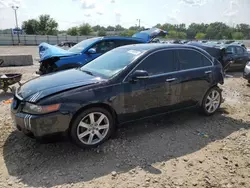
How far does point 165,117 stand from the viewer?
5.03m

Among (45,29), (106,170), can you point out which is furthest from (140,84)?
(45,29)

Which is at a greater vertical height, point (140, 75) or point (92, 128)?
point (140, 75)

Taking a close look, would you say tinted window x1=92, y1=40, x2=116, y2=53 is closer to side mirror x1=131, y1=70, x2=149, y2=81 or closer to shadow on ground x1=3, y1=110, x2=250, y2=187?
shadow on ground x1=3, y1=110, x2=250, y2=187

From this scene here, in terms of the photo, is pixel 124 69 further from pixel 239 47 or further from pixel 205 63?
pixel 239 47

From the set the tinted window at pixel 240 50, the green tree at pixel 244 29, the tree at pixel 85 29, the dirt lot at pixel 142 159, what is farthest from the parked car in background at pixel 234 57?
the green tree at pixel 244 29

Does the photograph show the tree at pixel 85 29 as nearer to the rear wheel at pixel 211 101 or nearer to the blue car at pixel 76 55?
the blue car at pixel 76 55

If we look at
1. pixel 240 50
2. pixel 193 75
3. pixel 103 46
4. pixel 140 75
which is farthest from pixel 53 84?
pixel 240 50

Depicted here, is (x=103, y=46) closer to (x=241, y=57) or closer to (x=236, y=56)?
(x=236, y=56)

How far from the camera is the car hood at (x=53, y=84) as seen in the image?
340 centimetres

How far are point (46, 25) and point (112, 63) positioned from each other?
224ft

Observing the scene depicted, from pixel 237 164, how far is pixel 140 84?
1.92m

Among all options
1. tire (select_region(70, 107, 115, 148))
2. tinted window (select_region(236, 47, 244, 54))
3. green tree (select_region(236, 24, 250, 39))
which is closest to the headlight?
tire (select_region(70, 107, 115, 148))

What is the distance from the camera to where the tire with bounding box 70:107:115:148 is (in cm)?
346

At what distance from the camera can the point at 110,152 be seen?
3.64m
